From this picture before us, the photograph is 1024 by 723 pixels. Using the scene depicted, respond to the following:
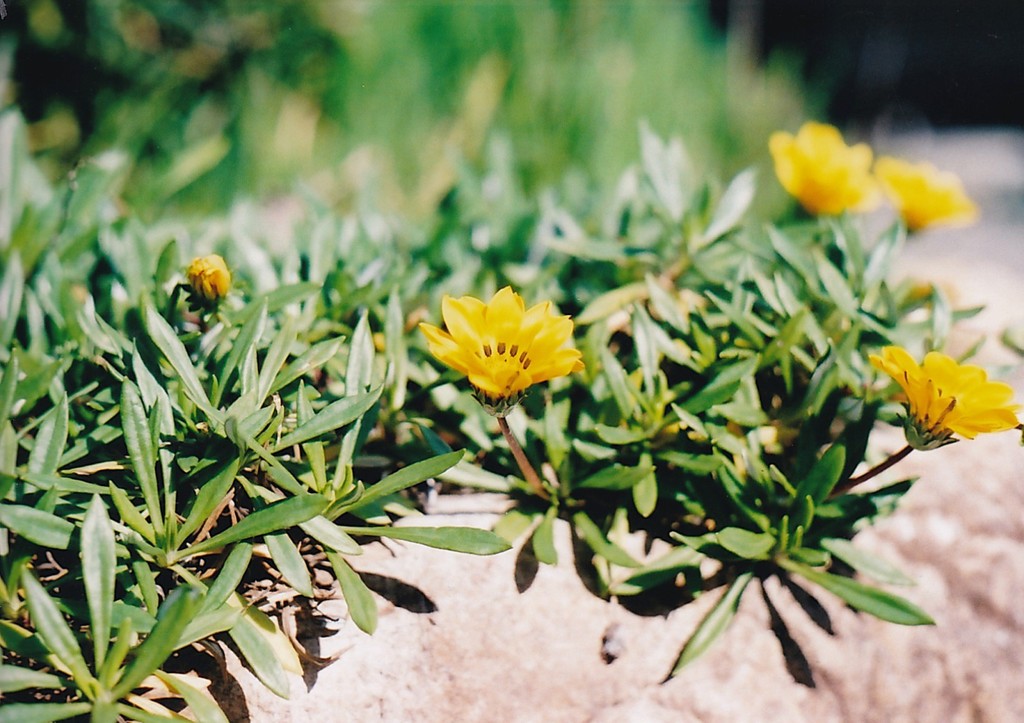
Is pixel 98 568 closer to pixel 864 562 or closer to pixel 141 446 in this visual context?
pixel 141 446

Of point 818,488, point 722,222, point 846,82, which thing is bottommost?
point 846,82

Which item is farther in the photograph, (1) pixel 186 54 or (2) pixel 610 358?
(1) pixel 186 54

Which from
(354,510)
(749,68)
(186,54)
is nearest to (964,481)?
(354,510)

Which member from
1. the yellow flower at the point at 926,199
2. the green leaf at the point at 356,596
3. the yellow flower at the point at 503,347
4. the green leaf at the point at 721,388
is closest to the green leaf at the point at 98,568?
the green leaf at the point at 356,596

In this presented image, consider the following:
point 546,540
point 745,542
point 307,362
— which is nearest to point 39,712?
point 307,362

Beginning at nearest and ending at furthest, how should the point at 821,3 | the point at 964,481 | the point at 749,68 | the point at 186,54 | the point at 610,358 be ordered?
1. the point at 610,358
2. the point at 964,481
3. the point at 186,54
4. the point at 749,68
5. the point at 821,3

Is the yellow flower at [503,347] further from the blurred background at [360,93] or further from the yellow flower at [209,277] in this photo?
the blurred background at [360,93]

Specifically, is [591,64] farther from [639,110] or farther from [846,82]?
[846,82]
